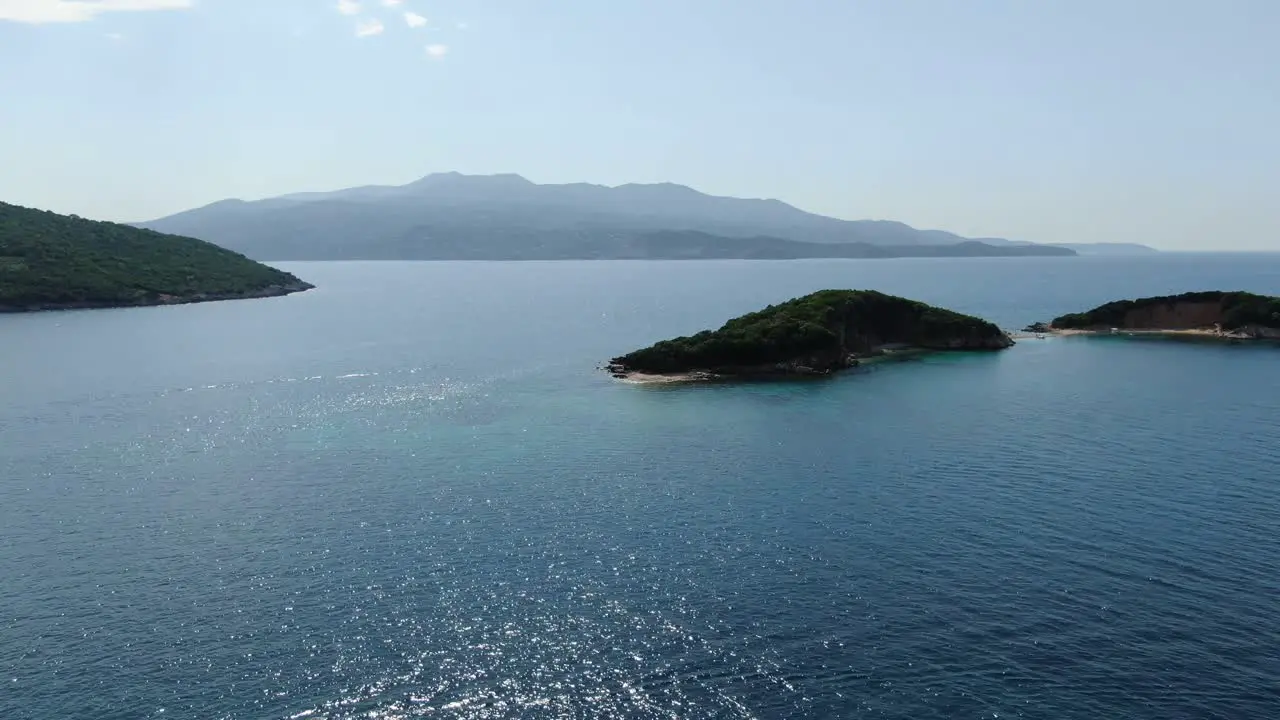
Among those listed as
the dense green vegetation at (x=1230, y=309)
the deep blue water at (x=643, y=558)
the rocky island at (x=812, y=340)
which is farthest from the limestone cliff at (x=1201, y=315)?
the deep blue water at (x=643, y=558)

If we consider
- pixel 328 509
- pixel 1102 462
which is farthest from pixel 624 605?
pixel 1102 462

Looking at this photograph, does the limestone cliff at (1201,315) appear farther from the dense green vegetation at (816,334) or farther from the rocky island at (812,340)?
the dense green vegetation at (816,334)

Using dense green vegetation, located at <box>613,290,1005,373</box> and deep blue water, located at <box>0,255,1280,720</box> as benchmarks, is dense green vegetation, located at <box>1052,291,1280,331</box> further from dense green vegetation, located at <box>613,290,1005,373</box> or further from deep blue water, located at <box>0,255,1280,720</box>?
deep blue water, located at <box>0,255,1280,720</box>

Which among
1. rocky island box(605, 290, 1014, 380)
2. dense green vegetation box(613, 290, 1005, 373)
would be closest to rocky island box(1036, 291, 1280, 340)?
rocky island box(605, 290, 1014, 380)

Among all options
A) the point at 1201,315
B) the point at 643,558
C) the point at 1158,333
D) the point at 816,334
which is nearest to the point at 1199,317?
the point at 1201,315

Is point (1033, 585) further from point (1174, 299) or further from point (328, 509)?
point (1174, 299)
